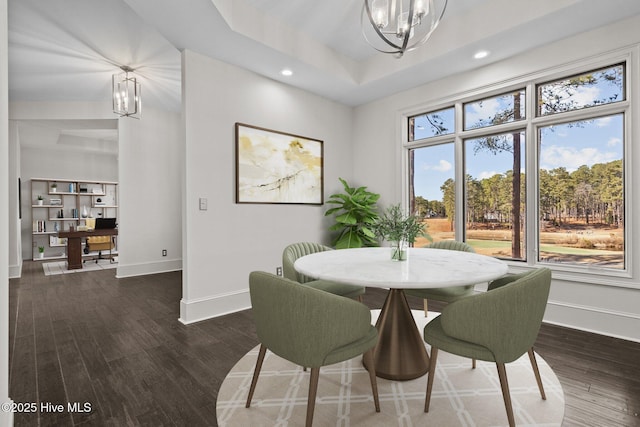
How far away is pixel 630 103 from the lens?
8.88ft

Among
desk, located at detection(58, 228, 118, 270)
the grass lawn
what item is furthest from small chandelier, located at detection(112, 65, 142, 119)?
the grass lawn

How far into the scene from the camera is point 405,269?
1.82 metres

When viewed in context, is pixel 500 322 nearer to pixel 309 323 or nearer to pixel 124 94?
pixel 309 323

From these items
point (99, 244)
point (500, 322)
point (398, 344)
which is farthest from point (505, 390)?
point (99, 244)

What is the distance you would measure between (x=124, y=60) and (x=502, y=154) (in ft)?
15.2

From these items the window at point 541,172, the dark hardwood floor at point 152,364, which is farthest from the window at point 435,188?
the dark hardwood floor at point 152,364

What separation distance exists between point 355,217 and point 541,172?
2.16 meters

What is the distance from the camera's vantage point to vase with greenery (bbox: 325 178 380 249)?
4.26 metres

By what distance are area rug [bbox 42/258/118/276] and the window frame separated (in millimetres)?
6093

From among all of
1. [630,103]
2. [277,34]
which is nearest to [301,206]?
[277,34]

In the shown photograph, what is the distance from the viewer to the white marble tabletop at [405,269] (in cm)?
155

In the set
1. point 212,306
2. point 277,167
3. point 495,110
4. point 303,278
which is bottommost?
point 212,306

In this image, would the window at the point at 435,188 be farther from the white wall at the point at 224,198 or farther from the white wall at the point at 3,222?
the white wall at the point at 3,222

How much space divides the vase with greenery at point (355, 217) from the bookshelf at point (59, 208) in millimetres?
7002
